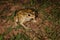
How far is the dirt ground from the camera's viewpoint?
11.8 ft

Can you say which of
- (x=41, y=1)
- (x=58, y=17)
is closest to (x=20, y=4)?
(x=41, y=1)

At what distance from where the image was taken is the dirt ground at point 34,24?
3.60m

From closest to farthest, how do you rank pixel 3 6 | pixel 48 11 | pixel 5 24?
pixel 5 24
pixel 48 11
pixel 3 6

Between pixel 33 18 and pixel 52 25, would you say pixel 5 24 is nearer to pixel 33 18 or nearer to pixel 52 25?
pixel 33 18

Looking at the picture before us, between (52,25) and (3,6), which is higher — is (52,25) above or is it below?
below

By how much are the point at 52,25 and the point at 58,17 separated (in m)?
0.39

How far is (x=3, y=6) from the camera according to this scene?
4.62 metres

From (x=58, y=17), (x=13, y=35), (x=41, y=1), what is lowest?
(x=13, y=35)

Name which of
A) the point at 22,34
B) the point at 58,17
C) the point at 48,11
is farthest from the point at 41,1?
the point at 22,34

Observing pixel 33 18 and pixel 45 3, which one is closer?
pixel 33 18

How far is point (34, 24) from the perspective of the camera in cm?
393

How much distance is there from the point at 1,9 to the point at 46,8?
1401 millimetres

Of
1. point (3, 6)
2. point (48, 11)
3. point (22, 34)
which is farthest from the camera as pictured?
point (3, 6)

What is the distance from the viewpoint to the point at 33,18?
13.0ft
